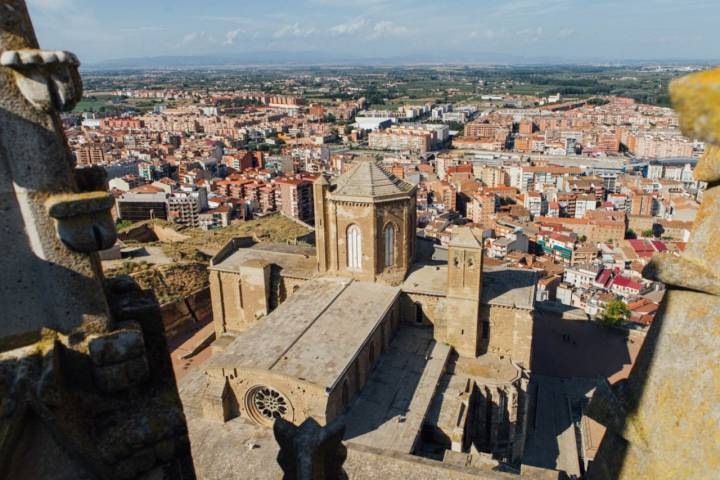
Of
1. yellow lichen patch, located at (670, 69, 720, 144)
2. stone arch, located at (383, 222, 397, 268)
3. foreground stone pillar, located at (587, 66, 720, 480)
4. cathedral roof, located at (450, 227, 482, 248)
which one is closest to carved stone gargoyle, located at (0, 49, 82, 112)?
yellow lichen patch, located at (670, 69, 720, 144)

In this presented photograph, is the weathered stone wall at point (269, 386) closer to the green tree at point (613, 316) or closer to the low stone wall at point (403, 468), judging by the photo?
the low stone wall at point (403, 468)

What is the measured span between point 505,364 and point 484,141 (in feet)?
380

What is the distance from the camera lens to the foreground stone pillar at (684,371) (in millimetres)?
3086

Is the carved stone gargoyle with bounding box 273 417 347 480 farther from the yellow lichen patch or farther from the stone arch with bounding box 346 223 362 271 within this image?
the stone arch with bounding box 346 223 362 271

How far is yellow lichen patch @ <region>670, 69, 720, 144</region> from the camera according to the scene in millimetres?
2479

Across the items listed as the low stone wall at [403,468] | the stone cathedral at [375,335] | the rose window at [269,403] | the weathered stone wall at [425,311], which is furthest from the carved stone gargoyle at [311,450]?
the weathered stone wall at [425,311]

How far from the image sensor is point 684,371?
318cm

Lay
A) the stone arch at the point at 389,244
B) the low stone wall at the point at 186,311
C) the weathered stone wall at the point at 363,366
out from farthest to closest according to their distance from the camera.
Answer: the low stone wall at the point at 186,311 < the stone arch at the point at 389,244 < the weathered stone wall at the point at 363,366

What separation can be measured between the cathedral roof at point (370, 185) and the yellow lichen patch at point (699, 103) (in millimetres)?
19500

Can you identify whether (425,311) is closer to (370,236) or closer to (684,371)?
(370,236)

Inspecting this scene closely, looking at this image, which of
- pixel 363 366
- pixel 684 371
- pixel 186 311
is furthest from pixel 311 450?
pixel 186 311

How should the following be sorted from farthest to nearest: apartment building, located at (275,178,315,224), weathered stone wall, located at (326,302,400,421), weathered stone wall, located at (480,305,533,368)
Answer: apartment building, located at (275,178,315,224) < weathered stone wall, located at (480,305,533,368) < weathered stone wall, located at (326,302,400,421)

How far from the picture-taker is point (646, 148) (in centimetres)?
11744

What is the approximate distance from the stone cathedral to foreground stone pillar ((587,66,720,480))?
42.3ft
